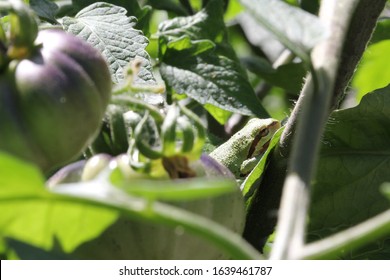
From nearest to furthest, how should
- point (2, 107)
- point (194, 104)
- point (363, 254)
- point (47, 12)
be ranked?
1. point (2, 107)
2. point (363, 254)
3. point (47, 12)
4. point (194, 104)

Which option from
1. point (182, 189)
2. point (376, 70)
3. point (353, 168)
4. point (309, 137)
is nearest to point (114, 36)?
point (353, 168)

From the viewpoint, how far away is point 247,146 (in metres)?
1.72

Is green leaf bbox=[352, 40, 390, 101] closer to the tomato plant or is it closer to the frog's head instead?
the frog's head

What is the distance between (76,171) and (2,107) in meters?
0.10

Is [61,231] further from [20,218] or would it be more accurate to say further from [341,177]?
[341,177]

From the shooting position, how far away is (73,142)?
2.00 ft

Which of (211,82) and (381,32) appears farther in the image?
(381,32)

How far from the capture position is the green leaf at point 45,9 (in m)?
1.07

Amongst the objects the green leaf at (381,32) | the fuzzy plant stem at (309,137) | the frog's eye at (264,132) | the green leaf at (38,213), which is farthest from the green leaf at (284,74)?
the green leaf at (38,213)

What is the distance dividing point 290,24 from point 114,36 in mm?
376

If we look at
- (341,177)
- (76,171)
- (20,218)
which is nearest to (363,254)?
(341,177)

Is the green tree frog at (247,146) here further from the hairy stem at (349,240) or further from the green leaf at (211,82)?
the hairy stem at (349,240)

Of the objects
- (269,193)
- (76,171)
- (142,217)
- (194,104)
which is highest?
(142,217)

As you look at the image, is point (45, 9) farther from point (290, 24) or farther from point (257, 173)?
point (290, 24)
